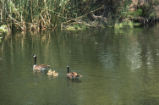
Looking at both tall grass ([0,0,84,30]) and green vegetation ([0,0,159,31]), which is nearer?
tall grass ([0,0,84,30])

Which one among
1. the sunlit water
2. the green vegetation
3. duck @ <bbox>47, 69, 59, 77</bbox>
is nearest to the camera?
the sunlit water

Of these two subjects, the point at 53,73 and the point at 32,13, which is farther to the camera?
the point at 32,13

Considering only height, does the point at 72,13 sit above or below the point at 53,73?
above

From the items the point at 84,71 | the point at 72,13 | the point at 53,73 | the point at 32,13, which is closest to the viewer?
the point at 53,73

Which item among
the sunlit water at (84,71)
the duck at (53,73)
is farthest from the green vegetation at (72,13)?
the duck at (53,73)

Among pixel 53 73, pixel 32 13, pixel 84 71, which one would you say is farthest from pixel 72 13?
pixel 53 73

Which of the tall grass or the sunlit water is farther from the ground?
the tall grass

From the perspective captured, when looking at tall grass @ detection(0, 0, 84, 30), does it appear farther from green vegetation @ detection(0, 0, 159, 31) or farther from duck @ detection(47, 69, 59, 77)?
duck @ detection(47, 69, 59, 77)

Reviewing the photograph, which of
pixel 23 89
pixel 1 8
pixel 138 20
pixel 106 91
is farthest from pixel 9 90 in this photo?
pixel 138 20

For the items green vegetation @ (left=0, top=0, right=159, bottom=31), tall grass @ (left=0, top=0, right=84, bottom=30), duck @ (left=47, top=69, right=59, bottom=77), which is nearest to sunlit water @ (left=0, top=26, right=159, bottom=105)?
duck @ (left=47, top=69, right=59, bottom=77)

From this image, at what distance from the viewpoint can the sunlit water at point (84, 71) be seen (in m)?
11.4

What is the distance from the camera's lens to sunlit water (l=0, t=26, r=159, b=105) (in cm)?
1145

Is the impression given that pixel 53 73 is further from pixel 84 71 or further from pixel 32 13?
pixel 32 13

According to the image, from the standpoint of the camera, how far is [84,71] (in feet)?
47.3
